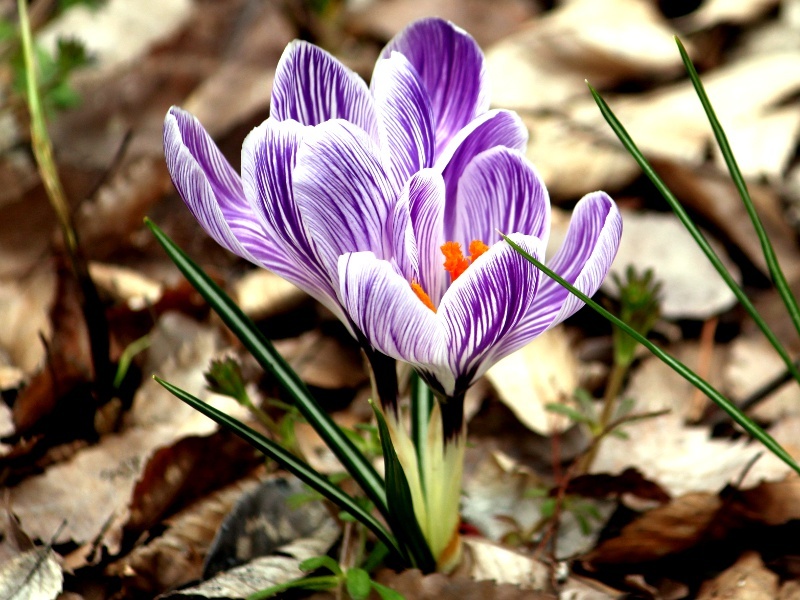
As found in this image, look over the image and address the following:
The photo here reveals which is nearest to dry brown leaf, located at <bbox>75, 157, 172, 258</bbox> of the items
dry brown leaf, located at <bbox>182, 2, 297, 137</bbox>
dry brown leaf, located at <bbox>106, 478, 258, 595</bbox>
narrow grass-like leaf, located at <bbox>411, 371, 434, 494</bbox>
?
dry brown leaf, located at <bbox>182, 2, 297, 137</bbox>

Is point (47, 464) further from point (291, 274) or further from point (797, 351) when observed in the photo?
point (797, 351)

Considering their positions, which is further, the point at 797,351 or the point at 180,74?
the point at 180,74

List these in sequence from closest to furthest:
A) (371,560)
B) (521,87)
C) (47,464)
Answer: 1. (371,560)
2. (47,464)
3. (521,87)

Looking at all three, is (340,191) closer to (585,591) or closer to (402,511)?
(402,511)

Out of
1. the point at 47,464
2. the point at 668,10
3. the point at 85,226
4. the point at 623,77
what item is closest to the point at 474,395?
the point at 47,464

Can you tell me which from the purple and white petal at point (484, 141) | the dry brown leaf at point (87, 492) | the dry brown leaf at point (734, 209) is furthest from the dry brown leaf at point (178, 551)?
the dry brown leaf at point (734, 209)

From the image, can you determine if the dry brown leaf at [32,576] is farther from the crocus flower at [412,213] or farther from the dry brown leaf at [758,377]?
the dry brown leaf at [758,377]
